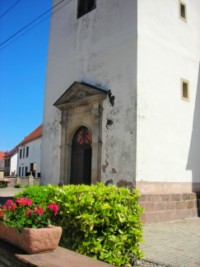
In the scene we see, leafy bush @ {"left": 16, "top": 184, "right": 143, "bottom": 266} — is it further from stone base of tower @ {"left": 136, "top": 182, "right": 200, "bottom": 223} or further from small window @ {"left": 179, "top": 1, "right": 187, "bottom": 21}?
small window @ {"left": 179, "top": 1, "right": 187, "bottom": 21}

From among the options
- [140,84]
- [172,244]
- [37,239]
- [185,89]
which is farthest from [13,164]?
[37,239]

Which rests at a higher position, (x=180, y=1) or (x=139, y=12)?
(x=180, y=1)

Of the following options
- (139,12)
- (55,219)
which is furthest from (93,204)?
(139,12)

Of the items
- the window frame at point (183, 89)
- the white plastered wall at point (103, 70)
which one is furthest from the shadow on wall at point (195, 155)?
the white plastered wall at point (103, 70)

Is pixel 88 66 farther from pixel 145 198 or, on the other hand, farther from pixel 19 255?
pixel 19 255

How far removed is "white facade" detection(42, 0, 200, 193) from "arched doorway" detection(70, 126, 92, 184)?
47cm

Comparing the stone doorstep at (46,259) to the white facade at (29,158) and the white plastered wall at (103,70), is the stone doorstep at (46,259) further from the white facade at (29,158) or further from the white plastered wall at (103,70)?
the white facade at (29,158)

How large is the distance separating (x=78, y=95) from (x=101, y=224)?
8861 millimetres

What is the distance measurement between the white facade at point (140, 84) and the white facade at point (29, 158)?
35.0 meters

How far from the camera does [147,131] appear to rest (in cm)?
1141

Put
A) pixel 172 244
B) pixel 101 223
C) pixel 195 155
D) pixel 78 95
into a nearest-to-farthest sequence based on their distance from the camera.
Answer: pixel 101 223 < pixel 172 244 < pixel 195 155 < pixel 78 95

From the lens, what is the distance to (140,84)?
37.5 ft

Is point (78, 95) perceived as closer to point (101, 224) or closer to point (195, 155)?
point (195, 155)

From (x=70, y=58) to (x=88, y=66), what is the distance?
57.6 inches
